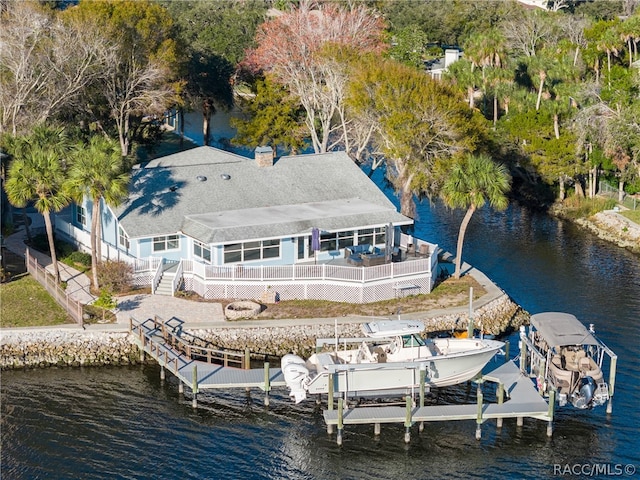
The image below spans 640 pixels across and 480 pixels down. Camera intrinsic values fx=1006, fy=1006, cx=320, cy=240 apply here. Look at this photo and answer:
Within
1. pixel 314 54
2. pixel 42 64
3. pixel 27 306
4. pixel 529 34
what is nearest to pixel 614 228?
pixel 314 54

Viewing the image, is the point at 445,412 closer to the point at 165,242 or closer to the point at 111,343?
the point at 111,343

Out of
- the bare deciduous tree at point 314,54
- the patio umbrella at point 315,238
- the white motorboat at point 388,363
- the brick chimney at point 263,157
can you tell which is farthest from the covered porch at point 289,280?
the bare deciduous tree at point 314,54

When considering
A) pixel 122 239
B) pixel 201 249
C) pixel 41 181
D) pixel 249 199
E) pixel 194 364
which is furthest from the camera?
pixel 249 199

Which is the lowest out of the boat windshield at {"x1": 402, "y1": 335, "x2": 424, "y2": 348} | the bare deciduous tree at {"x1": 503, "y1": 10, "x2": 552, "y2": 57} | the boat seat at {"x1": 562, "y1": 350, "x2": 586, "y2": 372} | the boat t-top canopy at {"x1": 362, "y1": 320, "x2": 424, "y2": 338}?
the boat seat at {"x1": 562, "y1": 350, "x2": 586, "y2": 372}

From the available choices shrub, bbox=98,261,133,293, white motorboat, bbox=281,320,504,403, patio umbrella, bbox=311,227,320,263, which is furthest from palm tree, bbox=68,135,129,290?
white motorboat, bbox=281,320,504,403

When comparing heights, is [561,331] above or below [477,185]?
below

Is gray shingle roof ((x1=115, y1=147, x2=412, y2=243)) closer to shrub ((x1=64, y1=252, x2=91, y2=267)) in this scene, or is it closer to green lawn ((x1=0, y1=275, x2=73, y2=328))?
shrub ((x1=64, y1=252, x2=91, y2=267))

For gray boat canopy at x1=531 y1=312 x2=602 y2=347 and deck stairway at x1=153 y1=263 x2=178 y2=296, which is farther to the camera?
deck stairway at x1=153 y1=263 x2=178 y2=296

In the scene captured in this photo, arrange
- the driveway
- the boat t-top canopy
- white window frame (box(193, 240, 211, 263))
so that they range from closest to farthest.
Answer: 1. the boat t-top canopy
2. the driveway
3. white window frame (box(193, 240, 211, 263))

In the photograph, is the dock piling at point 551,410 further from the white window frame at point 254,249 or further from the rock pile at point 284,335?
the white window frame at point 254,249
